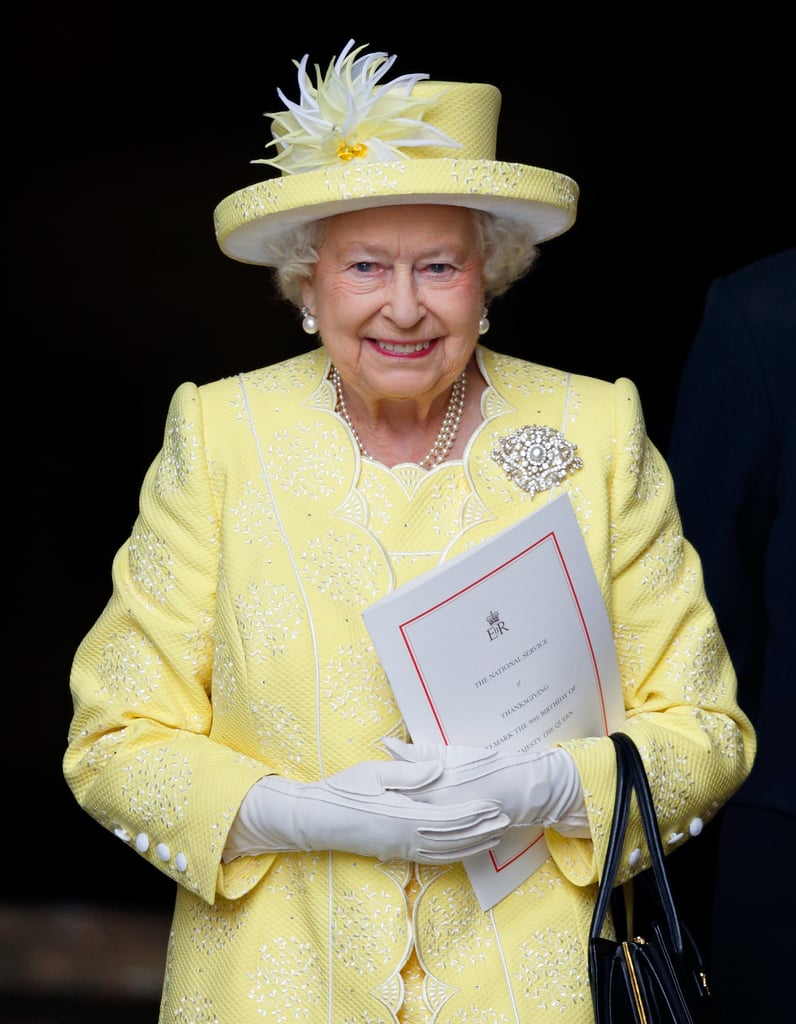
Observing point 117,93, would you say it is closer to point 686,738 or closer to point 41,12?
point 41,12

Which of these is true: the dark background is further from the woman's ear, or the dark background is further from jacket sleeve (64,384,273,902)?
jacket sleeve (64,384,273,902)

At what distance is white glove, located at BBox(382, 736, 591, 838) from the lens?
2.21m

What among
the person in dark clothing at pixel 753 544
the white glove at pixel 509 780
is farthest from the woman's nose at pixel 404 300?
the person in dark clothing at pixel 753 544

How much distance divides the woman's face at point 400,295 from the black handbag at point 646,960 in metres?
0.60

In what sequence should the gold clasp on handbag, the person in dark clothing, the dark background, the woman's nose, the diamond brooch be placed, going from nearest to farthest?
the gold clasp on handbag, the woman's nose, the diamond brooch, the person in dark clothing, the dark background

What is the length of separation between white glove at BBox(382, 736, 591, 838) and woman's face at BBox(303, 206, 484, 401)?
19.3 inches

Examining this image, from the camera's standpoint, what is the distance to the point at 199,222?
471 cm

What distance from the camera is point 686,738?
2.38 metres

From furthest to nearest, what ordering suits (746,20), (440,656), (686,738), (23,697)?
(23,697) < (746,20) < (686,738) < (440,656)

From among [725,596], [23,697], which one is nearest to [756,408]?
[725,596]

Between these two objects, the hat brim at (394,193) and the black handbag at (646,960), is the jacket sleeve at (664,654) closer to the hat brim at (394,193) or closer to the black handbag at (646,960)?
the black handbag at (646,960)

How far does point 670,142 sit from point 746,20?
0.36 meters

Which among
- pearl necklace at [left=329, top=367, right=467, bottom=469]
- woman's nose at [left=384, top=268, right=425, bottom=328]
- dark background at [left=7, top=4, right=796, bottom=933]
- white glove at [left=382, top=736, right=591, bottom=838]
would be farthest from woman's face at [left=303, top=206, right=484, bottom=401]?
dark background at [left=7, top=4, right=796, bottom=933]

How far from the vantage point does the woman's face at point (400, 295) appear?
7.59 ft
